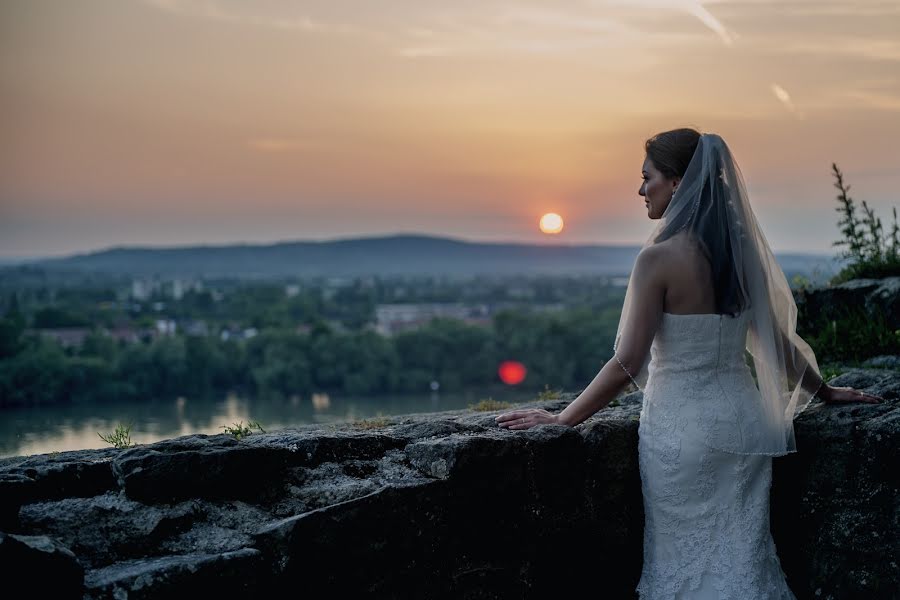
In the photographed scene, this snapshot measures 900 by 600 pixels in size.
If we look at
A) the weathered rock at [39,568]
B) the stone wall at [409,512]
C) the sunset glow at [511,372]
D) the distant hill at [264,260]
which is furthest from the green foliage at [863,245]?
the distant hill at [264,260]

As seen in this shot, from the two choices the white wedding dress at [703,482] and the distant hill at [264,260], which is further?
the distant hill at [264,260]

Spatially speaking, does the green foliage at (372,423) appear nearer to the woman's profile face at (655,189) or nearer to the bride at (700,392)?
the bride at (700,392)

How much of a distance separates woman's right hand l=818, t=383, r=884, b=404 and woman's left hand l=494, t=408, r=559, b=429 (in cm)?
145

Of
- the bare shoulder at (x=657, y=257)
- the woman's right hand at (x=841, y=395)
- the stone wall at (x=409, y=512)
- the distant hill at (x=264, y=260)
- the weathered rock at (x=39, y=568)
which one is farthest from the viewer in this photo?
the distant hill at (x=264, y=260)

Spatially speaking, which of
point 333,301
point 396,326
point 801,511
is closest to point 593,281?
point 333,301

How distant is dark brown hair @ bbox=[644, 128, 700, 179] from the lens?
4.06 meters

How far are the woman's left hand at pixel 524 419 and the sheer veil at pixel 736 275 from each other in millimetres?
438

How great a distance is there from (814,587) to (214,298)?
112381 millimetres

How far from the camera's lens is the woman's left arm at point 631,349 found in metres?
3.86

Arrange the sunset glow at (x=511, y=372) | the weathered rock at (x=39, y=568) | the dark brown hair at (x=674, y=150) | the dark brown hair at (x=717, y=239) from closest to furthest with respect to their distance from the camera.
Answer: the weathered rock at (x=39, y=568) < the dark brown hair at (x=717, y=239) < the dark brown hair at (x=674, y=150) < the sunset glow at (x=511, y=372)

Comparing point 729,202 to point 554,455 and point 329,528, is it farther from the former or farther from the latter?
point 329,528

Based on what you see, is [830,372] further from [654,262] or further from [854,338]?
[654,262]

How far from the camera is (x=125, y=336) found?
7050cm

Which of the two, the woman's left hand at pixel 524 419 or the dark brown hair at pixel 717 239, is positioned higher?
the dark brown hair at pixel 717 239
